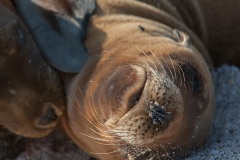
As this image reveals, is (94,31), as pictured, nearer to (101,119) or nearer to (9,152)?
(101,119)

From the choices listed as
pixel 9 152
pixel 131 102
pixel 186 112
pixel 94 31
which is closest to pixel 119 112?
pixel 131 102

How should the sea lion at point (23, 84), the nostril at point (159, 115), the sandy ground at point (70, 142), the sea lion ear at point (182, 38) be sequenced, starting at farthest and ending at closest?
the sandy ground at point (70, 142) → the sea lion ear at point (182, 38) → the sea lion at point (23, 84) → the nostril at point (159, 115)

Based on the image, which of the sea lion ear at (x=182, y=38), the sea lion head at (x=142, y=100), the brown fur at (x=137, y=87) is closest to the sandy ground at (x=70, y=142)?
the brown fur at (x=137, y=87)

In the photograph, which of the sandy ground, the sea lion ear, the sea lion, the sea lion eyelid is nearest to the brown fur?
the sea lion ear

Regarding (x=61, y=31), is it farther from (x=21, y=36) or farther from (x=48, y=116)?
(x=48, y=116)

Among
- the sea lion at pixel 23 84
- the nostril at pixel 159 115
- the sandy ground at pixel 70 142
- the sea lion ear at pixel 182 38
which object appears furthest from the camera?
the sandy ground at pixel 70 142

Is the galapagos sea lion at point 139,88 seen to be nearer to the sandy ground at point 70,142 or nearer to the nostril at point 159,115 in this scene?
the nostril at point 159,115

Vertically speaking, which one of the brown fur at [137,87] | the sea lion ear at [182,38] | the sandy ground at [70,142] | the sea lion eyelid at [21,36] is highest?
the sea lion eyelid at [21,36]
